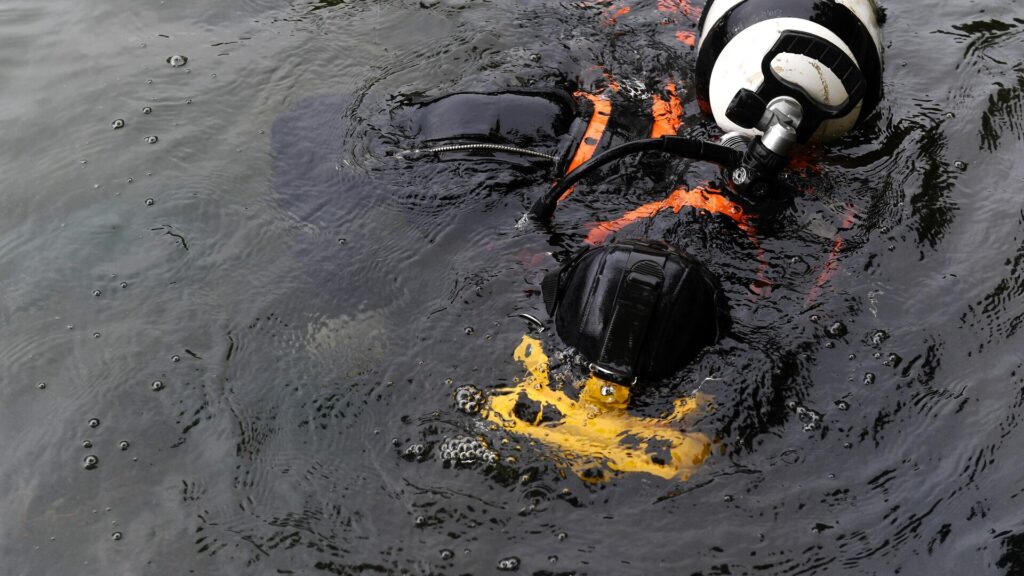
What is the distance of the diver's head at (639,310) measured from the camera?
3291 millimetres

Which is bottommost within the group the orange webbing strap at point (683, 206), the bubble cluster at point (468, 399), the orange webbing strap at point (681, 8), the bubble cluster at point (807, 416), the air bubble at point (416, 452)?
the air bubble at point (416, 452)

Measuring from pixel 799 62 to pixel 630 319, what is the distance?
1519mm

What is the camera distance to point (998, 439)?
11.5 ft

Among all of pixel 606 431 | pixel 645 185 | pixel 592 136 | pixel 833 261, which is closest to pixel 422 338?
pixel 606 431

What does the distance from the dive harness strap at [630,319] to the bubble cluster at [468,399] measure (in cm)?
62

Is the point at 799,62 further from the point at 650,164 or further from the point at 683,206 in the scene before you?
the point at 650,164

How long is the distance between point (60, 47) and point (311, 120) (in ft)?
8.12

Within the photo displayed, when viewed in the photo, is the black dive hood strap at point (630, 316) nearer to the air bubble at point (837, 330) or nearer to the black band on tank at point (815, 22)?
the air bubble at point (837, 330)

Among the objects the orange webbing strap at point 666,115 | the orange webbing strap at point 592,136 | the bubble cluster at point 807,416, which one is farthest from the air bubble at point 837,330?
the orange webbing strap at point 592,136

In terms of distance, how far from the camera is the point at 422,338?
396cm

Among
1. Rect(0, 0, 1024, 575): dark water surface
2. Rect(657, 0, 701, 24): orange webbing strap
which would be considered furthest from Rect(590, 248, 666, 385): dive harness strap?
Rect(657, 0, 701, 24): orange webbing strap

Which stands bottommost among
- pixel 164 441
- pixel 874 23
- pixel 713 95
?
pixel 164 441

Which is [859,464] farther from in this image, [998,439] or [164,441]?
[164,441]

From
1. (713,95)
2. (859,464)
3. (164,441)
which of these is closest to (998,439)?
(859,464)
